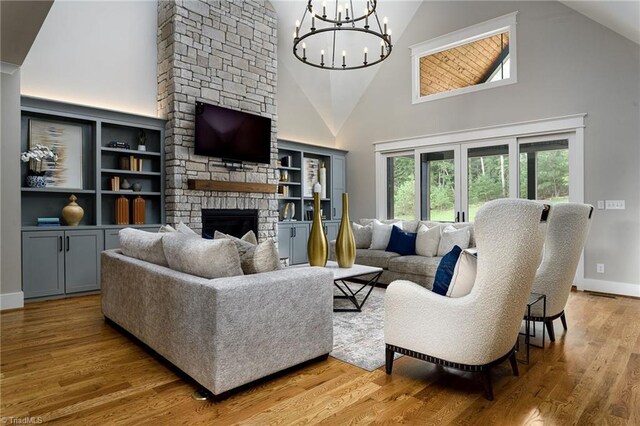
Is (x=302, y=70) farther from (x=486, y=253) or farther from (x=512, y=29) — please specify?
(x=486, y=253)

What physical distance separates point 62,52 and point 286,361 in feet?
15.7

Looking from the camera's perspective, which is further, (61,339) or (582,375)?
(61,339)

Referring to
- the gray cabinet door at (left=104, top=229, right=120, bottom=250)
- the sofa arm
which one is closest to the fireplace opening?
the gray cabinet door at (left=104, top=229, right=120, bottom=250)

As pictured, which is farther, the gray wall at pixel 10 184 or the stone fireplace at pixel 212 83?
the stone fireplace at pixel 212 83

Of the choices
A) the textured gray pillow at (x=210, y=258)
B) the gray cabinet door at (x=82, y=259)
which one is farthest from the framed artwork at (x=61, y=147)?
the textured gray pillow at (x=210, y=258)

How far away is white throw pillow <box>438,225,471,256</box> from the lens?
4.54 metres

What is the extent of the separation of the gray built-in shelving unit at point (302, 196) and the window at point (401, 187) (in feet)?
3.36

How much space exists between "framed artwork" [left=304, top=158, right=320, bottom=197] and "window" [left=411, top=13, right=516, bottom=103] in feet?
7.42

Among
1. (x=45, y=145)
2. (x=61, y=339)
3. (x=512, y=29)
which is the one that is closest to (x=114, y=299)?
(x=61, y=339)

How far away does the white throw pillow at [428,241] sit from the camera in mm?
4738

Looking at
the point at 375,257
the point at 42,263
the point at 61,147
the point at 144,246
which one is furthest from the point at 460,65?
the point at 42,263

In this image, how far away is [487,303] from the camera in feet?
6.55

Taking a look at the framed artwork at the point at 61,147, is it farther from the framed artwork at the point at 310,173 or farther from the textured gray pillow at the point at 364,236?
the framed artwork at the point at 310,173

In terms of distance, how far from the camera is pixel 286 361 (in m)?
2.31
